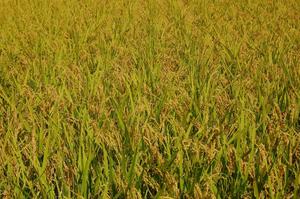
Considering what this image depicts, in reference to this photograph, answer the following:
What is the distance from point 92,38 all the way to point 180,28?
722mm

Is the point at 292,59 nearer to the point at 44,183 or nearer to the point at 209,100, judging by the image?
the point at 209,100

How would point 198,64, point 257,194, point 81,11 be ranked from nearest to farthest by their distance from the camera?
point 257,194 → point 198,64 → point 81,11

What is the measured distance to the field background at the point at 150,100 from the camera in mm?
1188

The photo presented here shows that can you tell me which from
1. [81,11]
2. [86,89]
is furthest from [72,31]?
[86,89]

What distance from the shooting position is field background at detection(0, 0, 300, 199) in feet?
3.90

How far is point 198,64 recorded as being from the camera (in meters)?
2.29

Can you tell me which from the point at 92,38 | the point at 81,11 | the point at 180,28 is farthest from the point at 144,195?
the point at 81,11

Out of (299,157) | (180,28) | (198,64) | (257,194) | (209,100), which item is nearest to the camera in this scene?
(257,194)

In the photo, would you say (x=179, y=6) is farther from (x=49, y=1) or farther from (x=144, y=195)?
(x=144, y=195)

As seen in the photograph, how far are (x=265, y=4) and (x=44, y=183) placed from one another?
3703 mm

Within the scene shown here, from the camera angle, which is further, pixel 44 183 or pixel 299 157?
pixel 299 157

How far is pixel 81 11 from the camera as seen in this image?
3809mm

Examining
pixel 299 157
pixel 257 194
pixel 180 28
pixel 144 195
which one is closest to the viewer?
pixel 257 194

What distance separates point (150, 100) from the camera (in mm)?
1709
